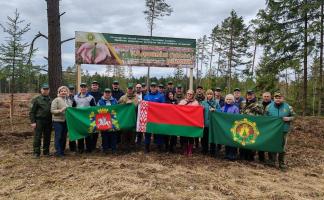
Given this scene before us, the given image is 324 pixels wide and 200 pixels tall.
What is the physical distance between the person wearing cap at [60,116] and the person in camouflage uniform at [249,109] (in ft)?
15.7

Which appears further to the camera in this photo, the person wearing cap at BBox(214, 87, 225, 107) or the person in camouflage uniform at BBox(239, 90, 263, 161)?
the person wearing cap at BBox(214, 87, 225, 107)

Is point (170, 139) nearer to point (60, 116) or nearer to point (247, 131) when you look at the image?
point (247, 131)

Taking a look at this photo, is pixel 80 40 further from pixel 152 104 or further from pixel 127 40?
pixel 152 104

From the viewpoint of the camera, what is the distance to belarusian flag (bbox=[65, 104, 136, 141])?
360 inches

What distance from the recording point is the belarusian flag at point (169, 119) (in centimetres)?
933

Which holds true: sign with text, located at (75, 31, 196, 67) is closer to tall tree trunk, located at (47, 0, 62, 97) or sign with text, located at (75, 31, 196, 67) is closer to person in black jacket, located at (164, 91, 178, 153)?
tall tree trunk, located at (47, 0, 62, 97)

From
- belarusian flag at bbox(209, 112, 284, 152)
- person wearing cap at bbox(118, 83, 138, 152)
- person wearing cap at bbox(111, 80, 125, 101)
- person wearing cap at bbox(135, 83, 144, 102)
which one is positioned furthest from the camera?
person wearing cap at bbox(111, 80, 125, 101)

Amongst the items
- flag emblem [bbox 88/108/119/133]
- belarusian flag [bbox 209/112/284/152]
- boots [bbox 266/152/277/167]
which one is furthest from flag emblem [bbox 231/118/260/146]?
flag emblem [bbox 88/108/119/133]

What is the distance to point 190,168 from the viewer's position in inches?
311

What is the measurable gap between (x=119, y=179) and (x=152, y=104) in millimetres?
3282

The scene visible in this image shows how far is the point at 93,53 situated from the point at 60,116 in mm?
4893

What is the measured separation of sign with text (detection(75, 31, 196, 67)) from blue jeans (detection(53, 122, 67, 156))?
14.9 feet

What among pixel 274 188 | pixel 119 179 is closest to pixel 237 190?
pixel 274 188

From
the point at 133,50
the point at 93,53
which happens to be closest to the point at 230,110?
the point at 133,50
